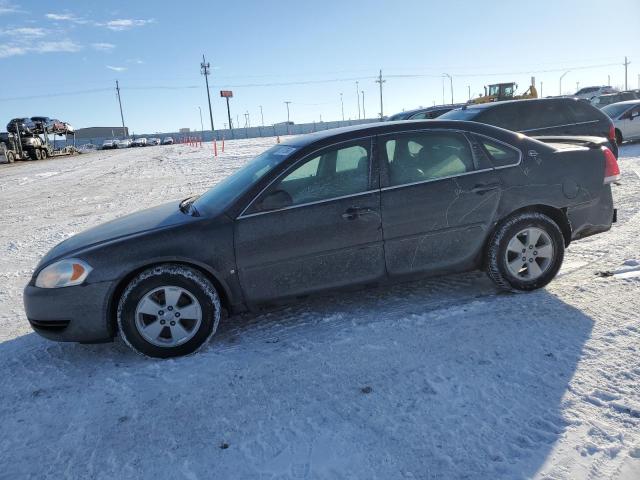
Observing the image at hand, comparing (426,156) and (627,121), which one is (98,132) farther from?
(426,156)

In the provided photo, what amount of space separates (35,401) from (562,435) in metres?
3.07

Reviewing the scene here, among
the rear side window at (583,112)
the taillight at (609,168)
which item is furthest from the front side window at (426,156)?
the rear side window at (583,112)

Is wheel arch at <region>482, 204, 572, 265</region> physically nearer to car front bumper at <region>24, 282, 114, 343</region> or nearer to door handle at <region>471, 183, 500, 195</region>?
door handle at <region>471, 183, 500, 195</region>

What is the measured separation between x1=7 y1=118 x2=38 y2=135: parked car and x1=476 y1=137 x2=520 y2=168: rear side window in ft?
119

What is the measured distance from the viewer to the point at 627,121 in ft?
48.2

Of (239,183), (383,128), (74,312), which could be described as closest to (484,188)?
(383,128)

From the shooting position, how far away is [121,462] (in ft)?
8.29

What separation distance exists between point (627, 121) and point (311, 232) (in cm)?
1465

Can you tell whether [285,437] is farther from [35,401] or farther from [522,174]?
[522,174]

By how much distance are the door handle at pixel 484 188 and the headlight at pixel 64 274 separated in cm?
301

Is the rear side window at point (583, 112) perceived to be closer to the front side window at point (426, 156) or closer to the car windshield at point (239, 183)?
the front side window at point (426, 156)

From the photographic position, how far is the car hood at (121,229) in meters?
3.74

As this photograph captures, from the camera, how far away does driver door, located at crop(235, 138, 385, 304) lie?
3709 millimetres

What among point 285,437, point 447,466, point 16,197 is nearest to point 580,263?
point 447,466
